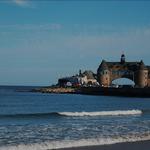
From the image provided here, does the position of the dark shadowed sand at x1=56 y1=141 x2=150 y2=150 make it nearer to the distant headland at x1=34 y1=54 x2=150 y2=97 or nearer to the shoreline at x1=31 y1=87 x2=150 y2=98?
the shoreline at x1=31 y1=87 x2=150 y2=98

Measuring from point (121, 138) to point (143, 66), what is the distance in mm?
120632

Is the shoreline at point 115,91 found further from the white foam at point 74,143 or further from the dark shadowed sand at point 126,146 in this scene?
the dark shadowed sand at point 126,146

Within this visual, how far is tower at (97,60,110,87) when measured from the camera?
135 m

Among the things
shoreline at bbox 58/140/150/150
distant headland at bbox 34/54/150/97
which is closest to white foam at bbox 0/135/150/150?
shoreline at bbox 58/140/150/150

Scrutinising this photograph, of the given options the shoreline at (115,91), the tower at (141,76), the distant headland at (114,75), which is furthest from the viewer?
the tower at (141,76)

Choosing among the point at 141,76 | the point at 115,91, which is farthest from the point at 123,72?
the point at 115,91

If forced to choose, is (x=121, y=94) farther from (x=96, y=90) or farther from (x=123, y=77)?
(x=123, y=77)

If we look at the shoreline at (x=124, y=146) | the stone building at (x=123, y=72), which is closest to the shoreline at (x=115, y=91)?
Answer: the stone building at (x=123, y=72)

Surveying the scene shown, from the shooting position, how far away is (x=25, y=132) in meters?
19.2

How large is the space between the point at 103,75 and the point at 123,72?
24.7 feet

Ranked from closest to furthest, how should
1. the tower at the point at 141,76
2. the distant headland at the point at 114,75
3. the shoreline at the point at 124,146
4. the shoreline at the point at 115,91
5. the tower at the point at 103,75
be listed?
1. the shoreline at the point at 124,146
2. the shoreline at the point at 115,91
3. the distant headland at the point at 114,75
4. the tower at the point at 141,76
5. the tower at the point at 103,75

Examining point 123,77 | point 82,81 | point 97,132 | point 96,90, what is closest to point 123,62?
point 123,77

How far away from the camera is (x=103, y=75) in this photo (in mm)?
135000

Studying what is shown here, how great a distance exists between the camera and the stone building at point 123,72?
13450 centimetres
